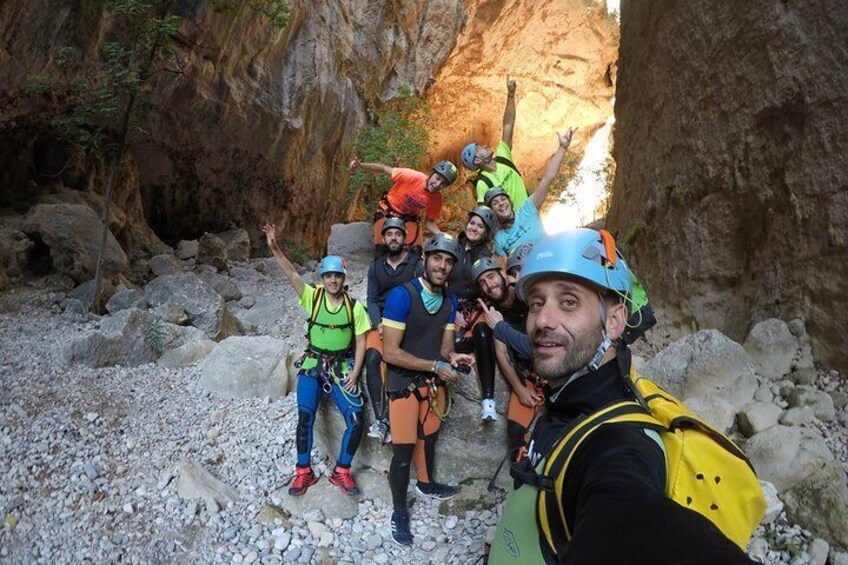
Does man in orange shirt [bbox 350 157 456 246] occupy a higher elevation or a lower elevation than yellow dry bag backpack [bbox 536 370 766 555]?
higher

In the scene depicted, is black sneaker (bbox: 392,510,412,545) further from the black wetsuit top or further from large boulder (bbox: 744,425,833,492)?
large boulder (bbox: 744,425,833,492)

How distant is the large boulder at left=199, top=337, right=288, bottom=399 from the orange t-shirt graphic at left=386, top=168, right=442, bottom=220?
2522 millimetres

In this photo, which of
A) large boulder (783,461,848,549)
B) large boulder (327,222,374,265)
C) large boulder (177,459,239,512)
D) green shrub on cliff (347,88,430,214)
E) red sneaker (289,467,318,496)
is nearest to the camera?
large boulder (783,461,848,549)

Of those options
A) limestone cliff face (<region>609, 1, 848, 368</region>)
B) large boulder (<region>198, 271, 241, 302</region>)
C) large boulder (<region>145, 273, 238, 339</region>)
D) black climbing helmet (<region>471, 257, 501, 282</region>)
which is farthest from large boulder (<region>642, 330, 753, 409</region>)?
large boulder (<region>198, 271, 241, 302</region>)

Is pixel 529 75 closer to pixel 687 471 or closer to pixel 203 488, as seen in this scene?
pixel 203 488

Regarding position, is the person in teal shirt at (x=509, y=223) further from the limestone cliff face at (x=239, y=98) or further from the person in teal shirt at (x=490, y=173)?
the limestone cliff face at (x=239, y=98)

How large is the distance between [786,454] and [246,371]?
5.86 metres

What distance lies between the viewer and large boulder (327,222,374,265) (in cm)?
1173

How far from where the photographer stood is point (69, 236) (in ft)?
31.8

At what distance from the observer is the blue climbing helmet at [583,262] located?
187 centimetres

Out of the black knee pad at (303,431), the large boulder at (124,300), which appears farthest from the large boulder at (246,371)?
the large boulder at (124,300)

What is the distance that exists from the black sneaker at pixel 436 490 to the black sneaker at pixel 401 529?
1.46 ft

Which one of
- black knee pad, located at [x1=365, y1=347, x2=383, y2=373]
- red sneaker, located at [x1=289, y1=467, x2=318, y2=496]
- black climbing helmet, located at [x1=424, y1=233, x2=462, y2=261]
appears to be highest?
black climbing helmet, located at [x1=424, y1=233, x2=462, y2=261]

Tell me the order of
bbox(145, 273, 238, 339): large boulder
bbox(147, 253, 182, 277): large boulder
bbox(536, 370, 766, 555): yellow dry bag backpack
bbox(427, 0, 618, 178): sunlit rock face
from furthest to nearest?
1. bbox(427, 0, 618, 178): sunlit rock face
2. bbox(147, 253, 182, 277): large boulder
3. bbox(145, 273, 238, 339): large boulder
4. bbox(536, 370, 766, 555): yellow dry bag backpack
